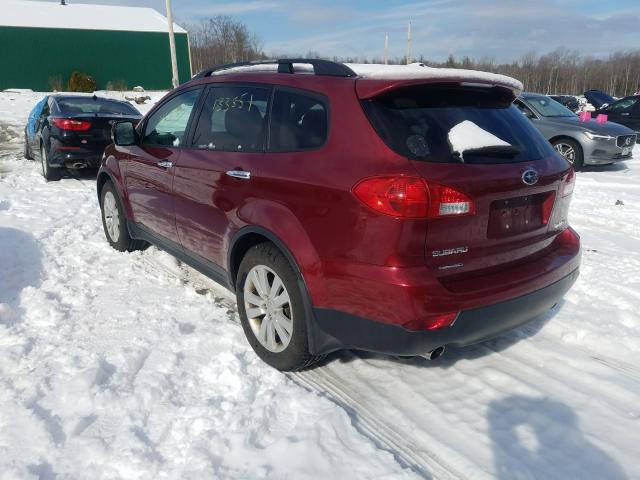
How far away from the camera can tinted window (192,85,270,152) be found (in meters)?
3.23

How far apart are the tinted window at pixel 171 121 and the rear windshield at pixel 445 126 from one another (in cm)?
192

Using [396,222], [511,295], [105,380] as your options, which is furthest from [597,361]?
[105,380]

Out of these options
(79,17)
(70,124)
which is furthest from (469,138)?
(79,17)

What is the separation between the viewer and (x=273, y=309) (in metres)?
3.11

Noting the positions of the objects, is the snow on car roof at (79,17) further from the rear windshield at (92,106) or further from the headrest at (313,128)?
the headrest at (313,128)

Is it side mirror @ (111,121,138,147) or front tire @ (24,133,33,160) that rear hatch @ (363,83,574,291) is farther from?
front tire @ (24,133,33,160)

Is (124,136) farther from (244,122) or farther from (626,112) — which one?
(626,112)

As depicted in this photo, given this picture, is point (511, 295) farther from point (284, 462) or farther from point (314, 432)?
point (284, 462)

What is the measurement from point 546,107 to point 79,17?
3581cm

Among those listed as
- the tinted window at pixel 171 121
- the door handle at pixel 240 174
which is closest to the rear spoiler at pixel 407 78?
the door handle at pixel 240 174

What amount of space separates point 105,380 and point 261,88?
1.99m

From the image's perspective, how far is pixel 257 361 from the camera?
3.25 m

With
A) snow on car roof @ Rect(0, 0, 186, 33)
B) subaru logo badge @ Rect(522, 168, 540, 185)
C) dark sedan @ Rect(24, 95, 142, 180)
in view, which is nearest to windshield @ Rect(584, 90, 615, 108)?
dark sedan @ Rect(24, 95, 142, 180)

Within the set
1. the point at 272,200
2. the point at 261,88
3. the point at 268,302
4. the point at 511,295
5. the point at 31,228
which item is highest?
the point at 261,88
